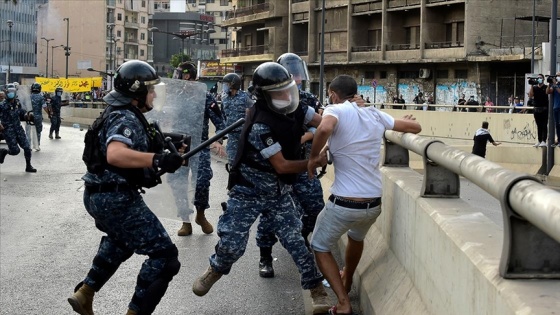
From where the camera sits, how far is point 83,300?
600cm

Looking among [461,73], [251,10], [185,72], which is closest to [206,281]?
[185,72]

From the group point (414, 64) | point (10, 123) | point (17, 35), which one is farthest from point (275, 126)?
point (17, 35)

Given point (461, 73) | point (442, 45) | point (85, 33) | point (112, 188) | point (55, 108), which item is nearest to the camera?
point (112, 188)

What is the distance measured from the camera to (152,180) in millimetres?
5625

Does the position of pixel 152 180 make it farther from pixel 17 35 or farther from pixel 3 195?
pixel 17 35

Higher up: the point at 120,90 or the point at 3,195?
the point at 120,90

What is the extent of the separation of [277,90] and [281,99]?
69 millimetres

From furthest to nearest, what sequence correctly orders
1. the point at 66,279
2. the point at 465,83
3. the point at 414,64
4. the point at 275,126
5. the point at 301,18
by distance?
the point at 301,18, the point at 414,64, the point at 465,83, the point at 66,279, the point at 275,126

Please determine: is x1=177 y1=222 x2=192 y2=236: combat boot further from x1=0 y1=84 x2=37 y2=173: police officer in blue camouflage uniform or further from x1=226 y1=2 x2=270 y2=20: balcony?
x1=226 y1=2 x2=270 y2=20: balcony

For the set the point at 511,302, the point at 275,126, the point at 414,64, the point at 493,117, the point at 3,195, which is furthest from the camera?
the point at 414,64

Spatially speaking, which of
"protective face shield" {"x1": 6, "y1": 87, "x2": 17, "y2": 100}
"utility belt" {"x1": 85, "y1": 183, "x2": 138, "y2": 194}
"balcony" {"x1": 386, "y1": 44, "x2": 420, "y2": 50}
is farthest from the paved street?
"balcony" {"x1": 386, "y1": 44, "x2": 420, "y2": 50}

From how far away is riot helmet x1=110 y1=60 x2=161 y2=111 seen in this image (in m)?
5.66

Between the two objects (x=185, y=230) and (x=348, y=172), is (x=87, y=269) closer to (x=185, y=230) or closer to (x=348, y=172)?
(x=185, y=230)

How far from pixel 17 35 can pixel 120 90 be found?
146471 millimetres
